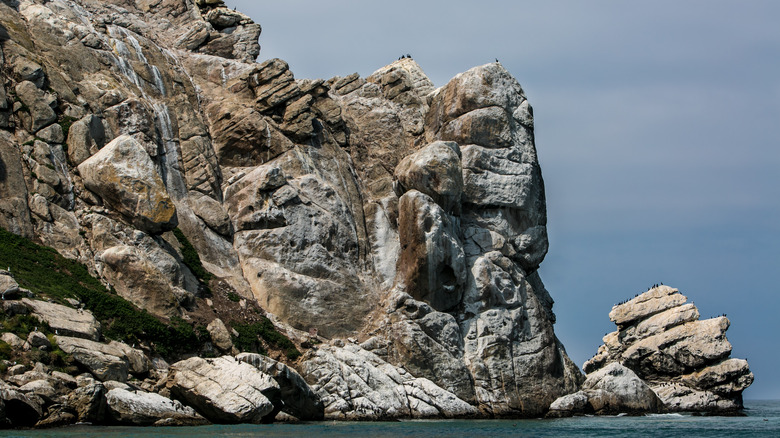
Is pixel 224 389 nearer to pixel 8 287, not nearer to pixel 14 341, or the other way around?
pixel 14 341

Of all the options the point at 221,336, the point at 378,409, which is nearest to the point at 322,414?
the point at 378,409

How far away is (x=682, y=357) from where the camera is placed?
2574 inches

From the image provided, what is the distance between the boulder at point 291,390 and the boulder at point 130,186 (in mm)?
A: 13098

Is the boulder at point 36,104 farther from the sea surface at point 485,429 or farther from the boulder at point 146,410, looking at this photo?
the sea surface at point 485,429

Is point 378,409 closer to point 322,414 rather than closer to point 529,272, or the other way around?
point 322,414

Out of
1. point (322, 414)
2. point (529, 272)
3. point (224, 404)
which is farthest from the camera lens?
point (529, 272)

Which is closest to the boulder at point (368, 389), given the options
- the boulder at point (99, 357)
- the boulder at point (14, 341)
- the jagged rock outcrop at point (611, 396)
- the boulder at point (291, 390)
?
the boulder at point (291, 390)

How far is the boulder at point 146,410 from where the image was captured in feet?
117

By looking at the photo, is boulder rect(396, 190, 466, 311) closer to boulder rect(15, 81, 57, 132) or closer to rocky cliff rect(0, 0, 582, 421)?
rocky cliff rect(0, 0, 582, 421)

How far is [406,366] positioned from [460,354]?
4627 millimetres

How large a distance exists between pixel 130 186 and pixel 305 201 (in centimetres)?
1373

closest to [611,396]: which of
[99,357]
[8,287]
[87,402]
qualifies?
[99,357]

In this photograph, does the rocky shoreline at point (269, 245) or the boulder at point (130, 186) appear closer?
the rocky shoreline at point (269, 245)

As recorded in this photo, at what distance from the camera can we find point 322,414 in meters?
46.2
